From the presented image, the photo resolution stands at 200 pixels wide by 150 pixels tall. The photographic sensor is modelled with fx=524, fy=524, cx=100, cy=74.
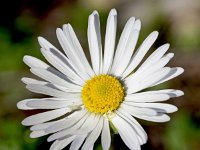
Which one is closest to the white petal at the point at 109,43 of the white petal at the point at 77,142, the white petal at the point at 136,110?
the white petal at the point at 136,110

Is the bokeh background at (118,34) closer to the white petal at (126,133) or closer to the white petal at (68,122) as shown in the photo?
the white petal at (68,122)

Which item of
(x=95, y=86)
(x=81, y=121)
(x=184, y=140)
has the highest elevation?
(x=95, y=86)

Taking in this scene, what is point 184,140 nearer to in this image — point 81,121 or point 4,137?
point 81,121

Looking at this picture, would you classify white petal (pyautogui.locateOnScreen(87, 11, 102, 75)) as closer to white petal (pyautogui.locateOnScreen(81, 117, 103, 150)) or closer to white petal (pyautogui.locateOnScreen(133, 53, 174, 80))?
white petal (pyautogui.locateOnScreen(133, 53, 174, 80))

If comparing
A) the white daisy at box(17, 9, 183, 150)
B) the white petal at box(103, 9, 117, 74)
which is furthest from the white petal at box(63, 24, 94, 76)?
the white petal at box(103, 9, 117, 74)

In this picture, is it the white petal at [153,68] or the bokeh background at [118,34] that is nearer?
the white petal at [153,68]

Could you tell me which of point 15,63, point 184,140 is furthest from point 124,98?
point 15,63

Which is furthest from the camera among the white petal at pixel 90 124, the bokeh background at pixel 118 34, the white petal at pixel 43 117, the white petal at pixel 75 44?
the bokeh background at pixel 118 34
